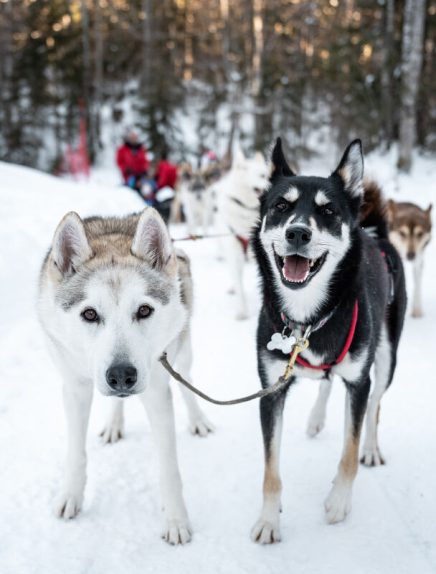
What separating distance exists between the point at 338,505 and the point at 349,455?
24cm

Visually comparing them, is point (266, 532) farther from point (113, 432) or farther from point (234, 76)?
point (234, 76)

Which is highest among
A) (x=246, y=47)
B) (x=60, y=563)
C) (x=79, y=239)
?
(x=246, y=47)

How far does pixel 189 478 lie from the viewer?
2.64 metres

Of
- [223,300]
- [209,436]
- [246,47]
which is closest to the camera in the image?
[209,436]

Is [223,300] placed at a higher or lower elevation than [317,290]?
lower

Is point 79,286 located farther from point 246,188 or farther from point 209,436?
point 246,188

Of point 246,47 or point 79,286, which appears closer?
point 79,286

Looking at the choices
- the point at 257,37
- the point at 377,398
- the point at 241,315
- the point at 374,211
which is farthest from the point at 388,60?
the point at 377,398

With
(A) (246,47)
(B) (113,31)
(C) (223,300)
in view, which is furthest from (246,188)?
(B) (113,31)

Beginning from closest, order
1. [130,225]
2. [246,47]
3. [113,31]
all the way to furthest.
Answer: [130,225] → [246,47] → [113,31]

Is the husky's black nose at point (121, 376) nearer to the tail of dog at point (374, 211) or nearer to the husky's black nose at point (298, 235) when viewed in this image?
the husky's black nose at point (298, 235)

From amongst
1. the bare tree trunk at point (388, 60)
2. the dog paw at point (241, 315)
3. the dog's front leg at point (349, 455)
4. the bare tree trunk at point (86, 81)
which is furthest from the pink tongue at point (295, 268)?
the bare tree trunk at point (86, 81)

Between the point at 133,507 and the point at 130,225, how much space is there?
1379 millimetres

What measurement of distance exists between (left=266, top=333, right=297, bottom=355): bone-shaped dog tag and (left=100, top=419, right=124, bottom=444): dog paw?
4.08ft
